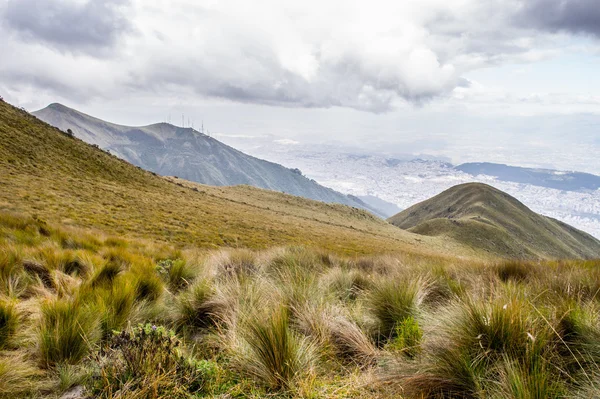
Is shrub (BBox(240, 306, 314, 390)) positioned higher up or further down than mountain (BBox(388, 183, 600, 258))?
higher up

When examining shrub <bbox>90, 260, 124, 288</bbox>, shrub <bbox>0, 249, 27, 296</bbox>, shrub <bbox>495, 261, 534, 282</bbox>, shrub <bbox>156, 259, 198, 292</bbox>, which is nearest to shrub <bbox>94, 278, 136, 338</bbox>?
shrub <bbox>90, 260, 124, 288</bbox>

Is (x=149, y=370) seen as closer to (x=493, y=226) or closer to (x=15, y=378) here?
(x=15, y=378)

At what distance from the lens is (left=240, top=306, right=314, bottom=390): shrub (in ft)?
8.26

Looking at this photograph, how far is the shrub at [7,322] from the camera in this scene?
2.79m

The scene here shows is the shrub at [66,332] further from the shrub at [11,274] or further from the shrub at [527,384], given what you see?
the shrub at [527,384]

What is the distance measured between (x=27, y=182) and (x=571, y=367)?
3009cm

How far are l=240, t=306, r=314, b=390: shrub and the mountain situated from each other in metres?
100

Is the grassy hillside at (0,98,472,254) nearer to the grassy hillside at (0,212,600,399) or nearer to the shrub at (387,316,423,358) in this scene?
the grassy hillside at (0,212,600,399)

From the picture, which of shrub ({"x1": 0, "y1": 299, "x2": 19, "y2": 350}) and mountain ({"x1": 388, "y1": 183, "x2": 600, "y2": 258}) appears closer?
shrub ({"x1": 0, "y1": 299, "x2": 19, "y2": 350})

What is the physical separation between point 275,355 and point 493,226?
410 ft

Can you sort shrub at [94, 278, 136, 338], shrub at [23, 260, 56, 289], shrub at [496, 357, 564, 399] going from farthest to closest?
1. shrub at [23, 260, 56, 289]
2. shrub at [94, 278, 136, 338]
3. shrub at [496, 357, 564, 399]

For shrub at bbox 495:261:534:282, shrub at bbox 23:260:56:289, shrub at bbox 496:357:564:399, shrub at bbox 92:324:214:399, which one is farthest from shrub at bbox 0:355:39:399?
shrub at bbox 495:261:534:282

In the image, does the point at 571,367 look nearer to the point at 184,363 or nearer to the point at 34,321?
the point at 184,363

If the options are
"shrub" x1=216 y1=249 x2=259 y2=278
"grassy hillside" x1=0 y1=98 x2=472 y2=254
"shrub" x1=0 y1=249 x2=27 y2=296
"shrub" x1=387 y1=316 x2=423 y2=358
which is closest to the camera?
"shrub" x1=387 y1=316 x2=423 y2=358
